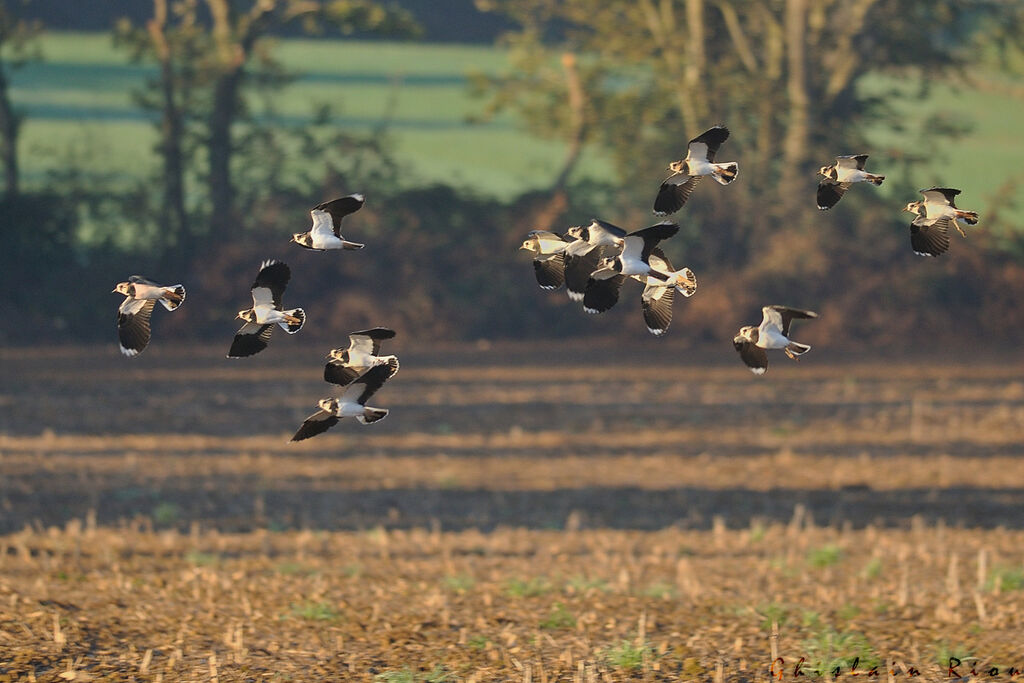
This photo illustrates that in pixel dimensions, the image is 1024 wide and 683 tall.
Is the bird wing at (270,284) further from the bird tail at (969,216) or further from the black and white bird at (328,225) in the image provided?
the bird tail at (969,216)

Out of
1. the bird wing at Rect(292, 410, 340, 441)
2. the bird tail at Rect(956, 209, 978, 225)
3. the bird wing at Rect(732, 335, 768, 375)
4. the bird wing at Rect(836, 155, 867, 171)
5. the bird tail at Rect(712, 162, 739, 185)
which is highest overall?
the bird wing at Rect(836, 155, 867, 171)

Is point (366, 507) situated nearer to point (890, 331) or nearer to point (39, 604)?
point (39, 604)

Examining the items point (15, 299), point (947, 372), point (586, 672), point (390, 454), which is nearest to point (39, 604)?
point (586, 672)

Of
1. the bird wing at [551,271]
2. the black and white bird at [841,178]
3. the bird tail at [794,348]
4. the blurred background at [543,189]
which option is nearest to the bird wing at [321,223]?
the bird wing at [551,271]

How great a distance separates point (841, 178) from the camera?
24.1 ft

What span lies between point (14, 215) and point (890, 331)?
857 inches

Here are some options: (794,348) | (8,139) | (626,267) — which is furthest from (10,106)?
(794,348)

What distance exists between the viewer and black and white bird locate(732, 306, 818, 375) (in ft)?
22.6

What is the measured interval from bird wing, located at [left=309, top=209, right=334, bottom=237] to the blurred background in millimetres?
28121

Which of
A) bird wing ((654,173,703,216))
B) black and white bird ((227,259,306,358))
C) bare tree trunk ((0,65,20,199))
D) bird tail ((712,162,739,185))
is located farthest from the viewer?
A: bare tree trunk ((0,65,20,199))

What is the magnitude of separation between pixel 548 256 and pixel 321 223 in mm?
1176

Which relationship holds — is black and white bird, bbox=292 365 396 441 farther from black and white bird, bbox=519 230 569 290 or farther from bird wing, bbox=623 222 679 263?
bird wing, bbox=623 222 679 263

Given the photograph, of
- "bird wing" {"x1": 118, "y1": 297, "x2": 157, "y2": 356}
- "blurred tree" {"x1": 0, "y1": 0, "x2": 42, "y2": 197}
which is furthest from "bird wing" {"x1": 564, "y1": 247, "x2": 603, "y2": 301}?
"blurred tree" {"x1": 0, "y1": 0, "x2": 42, "y2": 197}

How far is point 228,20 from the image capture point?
134 feet
